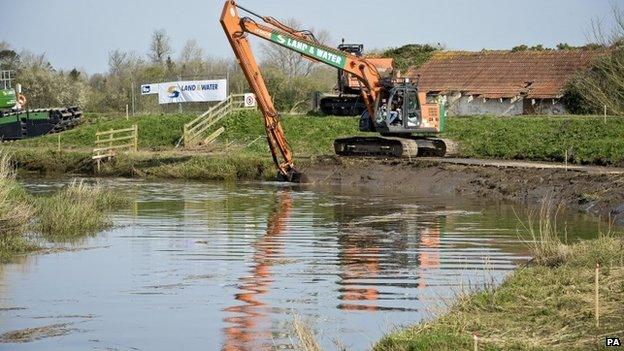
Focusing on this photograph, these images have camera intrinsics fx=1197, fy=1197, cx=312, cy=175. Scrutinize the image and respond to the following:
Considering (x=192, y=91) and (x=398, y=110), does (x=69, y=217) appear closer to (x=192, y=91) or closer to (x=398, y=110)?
(x=398, y=110)

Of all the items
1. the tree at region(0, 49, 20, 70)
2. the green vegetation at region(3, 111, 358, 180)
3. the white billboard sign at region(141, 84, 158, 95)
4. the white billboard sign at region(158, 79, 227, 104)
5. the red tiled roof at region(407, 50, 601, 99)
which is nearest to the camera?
the green vegetation at region(3, 111, 358, 180)

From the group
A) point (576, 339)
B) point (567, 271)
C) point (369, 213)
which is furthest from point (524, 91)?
point (576, 339)

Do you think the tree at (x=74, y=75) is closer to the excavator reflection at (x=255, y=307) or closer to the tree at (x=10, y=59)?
the tree at (x=10, y=59)

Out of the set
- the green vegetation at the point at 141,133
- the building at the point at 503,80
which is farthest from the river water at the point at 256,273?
the building at the point at 503,80

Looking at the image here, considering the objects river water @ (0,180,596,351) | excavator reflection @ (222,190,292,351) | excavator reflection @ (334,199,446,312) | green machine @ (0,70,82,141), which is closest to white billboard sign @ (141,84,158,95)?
green machine @ (0,70,82,141)

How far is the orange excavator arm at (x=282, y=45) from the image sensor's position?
38969 millimetres

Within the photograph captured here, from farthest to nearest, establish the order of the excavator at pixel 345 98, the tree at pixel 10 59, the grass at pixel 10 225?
the tree at pixel 10 59 → the excavator at pixel 345 98 → the grass at pixel 10 225

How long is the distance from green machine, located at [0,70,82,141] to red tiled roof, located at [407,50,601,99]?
17896 millimetres

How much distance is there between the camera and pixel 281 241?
26.1 meters

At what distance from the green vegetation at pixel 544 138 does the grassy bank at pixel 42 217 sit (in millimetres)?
18003

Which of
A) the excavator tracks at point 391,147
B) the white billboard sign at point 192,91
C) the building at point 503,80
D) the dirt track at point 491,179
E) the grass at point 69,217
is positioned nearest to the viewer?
the grass at point 69,217

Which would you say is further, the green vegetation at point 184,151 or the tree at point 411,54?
the tree at point 411,54

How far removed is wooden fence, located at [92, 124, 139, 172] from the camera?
47.4 metres

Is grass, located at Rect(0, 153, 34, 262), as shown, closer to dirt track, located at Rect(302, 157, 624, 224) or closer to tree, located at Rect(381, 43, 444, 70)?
dirt track, located at Rect(302, 157, 624, 224)
